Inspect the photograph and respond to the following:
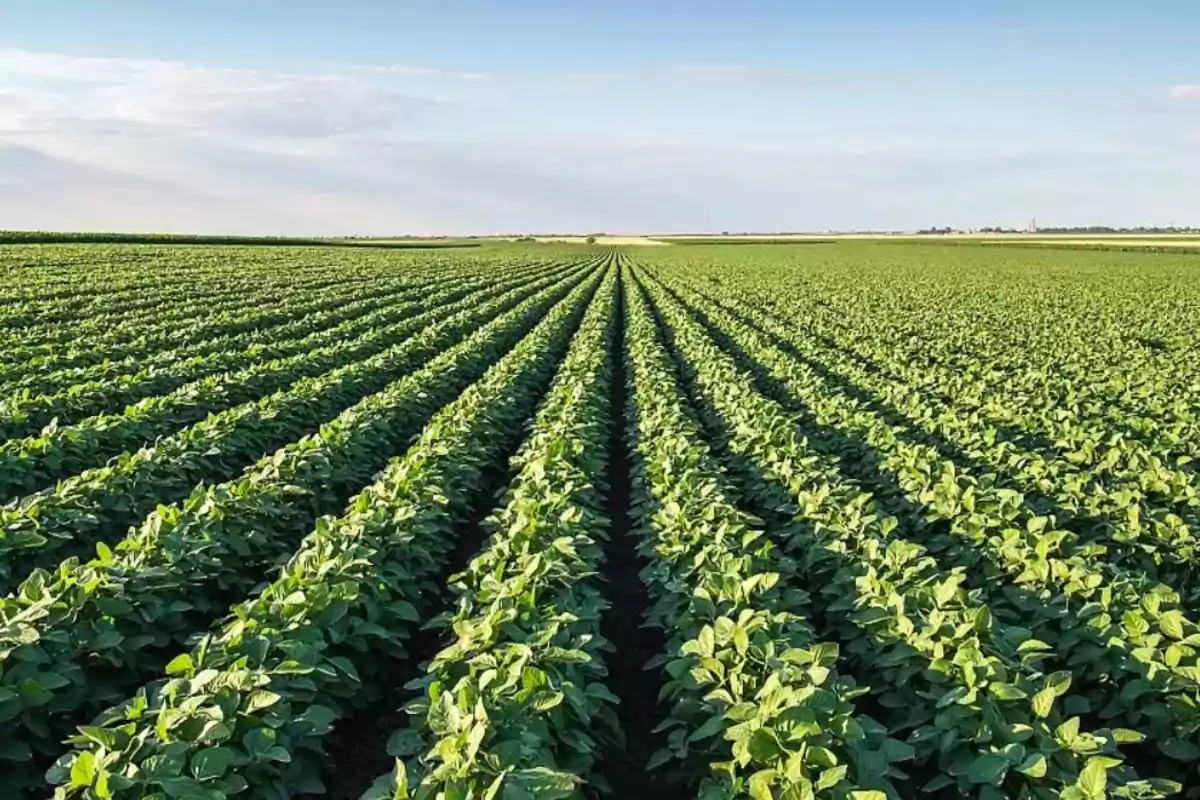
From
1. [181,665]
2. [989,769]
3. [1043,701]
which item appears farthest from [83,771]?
[1043,701]

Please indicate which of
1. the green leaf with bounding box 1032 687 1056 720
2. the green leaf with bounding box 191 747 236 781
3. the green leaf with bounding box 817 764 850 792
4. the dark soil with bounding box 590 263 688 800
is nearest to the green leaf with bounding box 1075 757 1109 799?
the green leaf with bounding box 1032 687 1056 720

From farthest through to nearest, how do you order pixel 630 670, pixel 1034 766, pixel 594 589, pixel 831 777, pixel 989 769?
pixel 594 589, pixel 630 670, pixel 989 769, pixel 1034 766, pixel 831 777

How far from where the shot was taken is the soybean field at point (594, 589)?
3.72 meters

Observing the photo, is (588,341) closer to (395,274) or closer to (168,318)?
(168,318)

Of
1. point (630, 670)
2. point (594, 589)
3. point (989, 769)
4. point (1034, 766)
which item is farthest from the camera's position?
point (594, 589)

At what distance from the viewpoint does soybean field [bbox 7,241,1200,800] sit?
372 centimetres

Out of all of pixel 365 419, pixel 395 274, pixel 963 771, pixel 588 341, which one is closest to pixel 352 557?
pixel 963 771

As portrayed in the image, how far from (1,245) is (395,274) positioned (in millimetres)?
28019

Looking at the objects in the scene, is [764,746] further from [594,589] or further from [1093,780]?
[594,589]

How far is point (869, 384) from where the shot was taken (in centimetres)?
1373

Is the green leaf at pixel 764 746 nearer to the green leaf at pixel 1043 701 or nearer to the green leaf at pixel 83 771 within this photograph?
the green leaf at pixel 1043 701

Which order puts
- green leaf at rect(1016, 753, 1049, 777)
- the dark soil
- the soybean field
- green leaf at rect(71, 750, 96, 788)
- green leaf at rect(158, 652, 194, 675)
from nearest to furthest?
green leaf at rect(71, 750, 96, 788) < green leaf at rect(1016, 753, 1049, 777) < the soybean field < green leaf at rect(158, 652, 194, 675) < the dark soil

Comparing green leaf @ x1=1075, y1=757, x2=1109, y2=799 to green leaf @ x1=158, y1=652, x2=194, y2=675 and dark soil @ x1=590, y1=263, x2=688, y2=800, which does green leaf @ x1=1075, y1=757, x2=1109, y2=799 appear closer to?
dark soil @ x1=590, y1=263, x2=688, y2=800

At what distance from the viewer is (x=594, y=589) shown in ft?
Answer: 23.5
